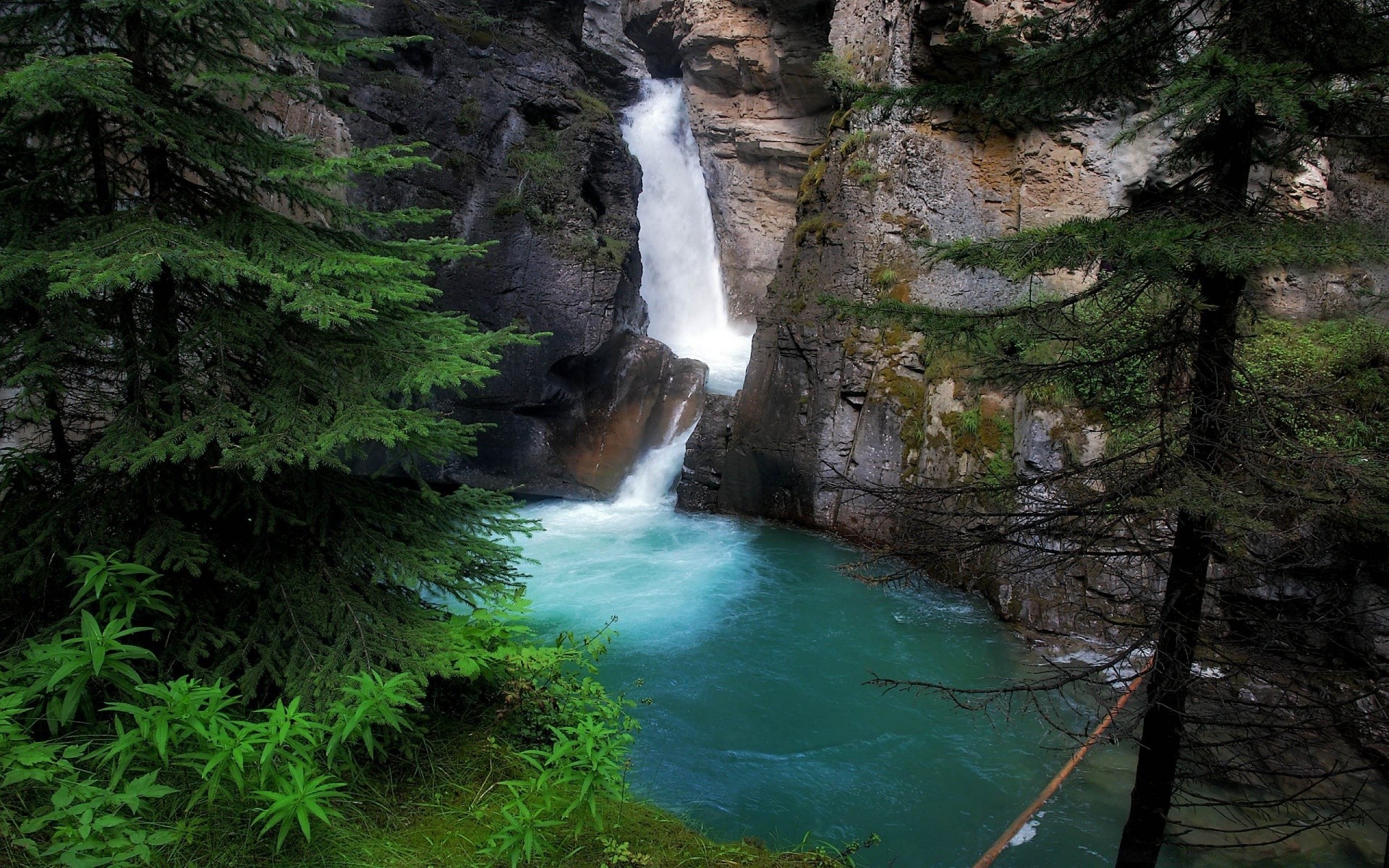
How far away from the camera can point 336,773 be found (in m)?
3.27

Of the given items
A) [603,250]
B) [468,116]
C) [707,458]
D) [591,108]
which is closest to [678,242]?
[591,108]

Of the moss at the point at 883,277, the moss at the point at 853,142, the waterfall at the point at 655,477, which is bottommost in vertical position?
the waterfall at the point at 655,477

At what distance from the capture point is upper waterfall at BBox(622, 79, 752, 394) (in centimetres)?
1995

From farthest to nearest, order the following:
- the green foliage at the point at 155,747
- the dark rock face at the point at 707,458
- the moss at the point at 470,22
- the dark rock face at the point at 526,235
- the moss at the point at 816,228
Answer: the moss at the point at 470,22, the dark rock face at the point at 526,235, the dark rock face at the point at 707,458, the moss at the point at 816,228, the green foliage at the point at 155,747

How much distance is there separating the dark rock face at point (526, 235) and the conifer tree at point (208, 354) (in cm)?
1074

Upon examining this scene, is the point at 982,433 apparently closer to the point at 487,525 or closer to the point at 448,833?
the point at 487,525

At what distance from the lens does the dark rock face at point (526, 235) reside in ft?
49.5

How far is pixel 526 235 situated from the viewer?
15508 millimetres

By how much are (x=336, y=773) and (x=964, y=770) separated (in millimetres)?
5490

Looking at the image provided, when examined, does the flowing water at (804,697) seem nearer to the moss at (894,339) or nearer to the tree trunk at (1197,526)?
the tree trunk at (1197,526)

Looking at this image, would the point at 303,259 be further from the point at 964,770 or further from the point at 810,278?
the point at 810,278

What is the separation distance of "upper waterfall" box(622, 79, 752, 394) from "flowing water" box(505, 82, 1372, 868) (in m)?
6.84

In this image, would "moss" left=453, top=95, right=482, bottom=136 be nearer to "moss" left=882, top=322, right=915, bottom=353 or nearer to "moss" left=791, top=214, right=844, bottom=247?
"moss" left=791, top=214, right=844, bottom=247

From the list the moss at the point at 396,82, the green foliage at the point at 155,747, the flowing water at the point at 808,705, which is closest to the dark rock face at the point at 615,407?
the flowing water at the point at 808,705
